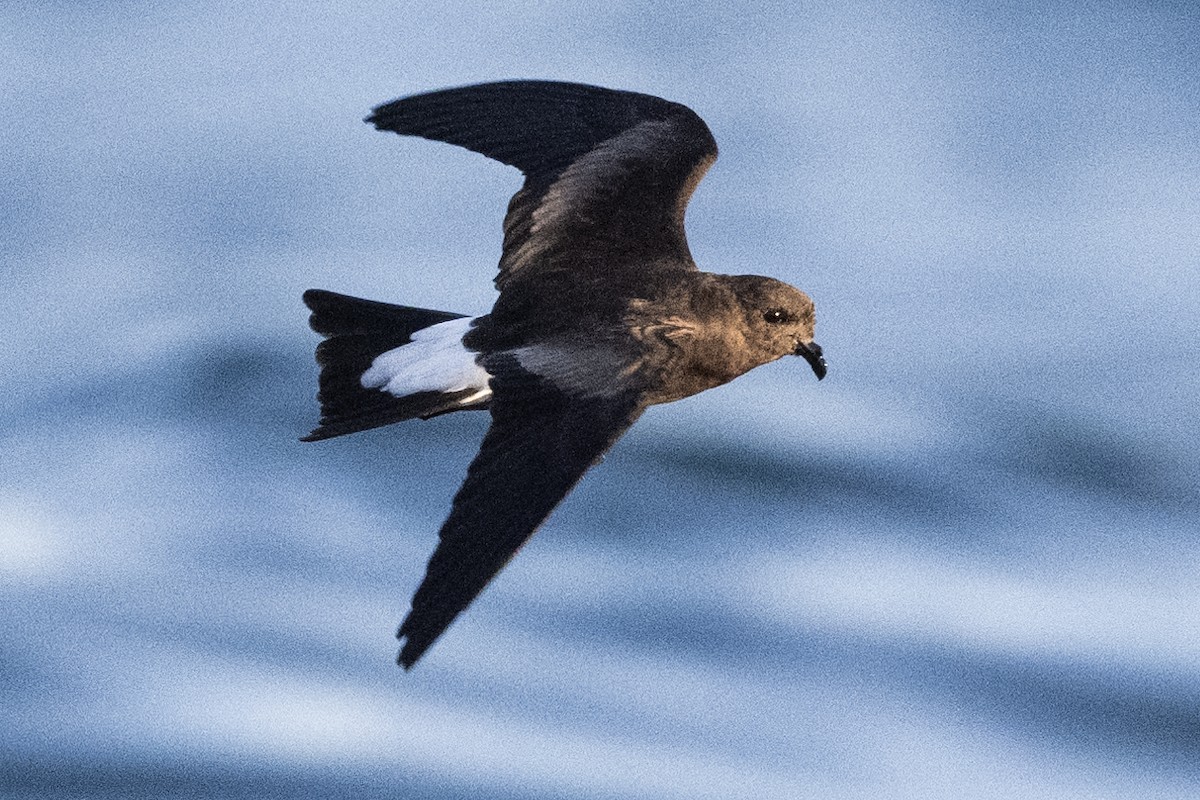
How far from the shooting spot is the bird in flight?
4.86m

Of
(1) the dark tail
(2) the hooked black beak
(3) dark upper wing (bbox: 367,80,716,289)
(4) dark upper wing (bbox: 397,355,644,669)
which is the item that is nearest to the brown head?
(2) the hooked black beak

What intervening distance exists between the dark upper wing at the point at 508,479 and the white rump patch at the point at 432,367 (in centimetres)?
8

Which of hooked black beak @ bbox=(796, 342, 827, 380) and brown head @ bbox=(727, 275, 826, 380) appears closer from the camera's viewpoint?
brown head @ bbox=(727, 275, 826, 380)

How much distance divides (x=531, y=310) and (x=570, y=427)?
0.72 meters

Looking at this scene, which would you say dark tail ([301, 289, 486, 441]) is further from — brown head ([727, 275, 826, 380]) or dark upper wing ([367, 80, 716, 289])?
brown head ([727, 275, 826, 380])

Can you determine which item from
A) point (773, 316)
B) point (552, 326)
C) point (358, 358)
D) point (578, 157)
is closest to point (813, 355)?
point (773, 316)

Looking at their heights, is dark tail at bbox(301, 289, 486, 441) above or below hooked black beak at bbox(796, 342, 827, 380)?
below

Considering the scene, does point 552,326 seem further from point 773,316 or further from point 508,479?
point 508,479

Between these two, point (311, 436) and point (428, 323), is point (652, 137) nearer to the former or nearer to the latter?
point (428, 323)

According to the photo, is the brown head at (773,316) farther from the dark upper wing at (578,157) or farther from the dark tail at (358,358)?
the dark tail at (358,358)

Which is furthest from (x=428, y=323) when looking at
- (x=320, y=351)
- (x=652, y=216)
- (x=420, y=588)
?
(x=420, y=588)

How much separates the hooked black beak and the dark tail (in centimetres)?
90

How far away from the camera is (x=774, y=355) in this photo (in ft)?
18.9

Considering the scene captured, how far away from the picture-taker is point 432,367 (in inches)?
221
